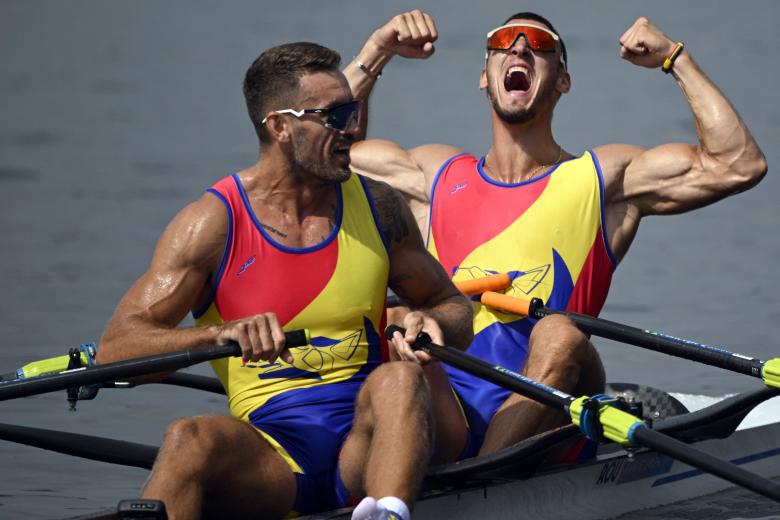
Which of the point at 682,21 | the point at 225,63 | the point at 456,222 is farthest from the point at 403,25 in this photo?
the point at 682,21

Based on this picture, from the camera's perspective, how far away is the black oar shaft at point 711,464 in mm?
5512

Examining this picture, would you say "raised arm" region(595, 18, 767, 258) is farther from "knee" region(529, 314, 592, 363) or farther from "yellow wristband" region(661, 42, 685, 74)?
"knee" region(529, 314, 592, 363)

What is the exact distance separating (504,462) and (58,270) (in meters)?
7.19

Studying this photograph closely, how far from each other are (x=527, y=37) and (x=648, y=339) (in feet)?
4.89

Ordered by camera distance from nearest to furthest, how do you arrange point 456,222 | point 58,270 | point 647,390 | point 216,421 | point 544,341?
point 216,421, point 544,341, point 456,222, point 647,390, point 58,270

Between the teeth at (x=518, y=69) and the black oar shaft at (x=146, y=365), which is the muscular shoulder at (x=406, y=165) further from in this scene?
the black oar shaft at (x=146, y=365)

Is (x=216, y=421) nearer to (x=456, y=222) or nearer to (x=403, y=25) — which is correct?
(x=456, y=222)

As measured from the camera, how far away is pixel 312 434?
5.51 m

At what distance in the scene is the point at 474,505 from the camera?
19.3 feet

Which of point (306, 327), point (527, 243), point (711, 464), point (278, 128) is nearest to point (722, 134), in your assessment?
point (527, 243)

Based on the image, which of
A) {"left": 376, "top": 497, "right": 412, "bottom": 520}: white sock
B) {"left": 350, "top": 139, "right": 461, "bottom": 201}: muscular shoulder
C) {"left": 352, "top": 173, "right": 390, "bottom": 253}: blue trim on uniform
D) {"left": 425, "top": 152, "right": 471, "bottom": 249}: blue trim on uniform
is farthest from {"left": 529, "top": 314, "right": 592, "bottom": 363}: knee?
{"left": 376, "top": 497, "right": 412, "bottom": 520}: white sock

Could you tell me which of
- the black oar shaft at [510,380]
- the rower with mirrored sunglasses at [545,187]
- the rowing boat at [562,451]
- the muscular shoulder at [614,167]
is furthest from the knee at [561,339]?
the muscular shoulder at [614,167]

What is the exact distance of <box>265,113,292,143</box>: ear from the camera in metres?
5.77

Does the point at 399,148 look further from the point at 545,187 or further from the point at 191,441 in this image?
the point at 191,441
